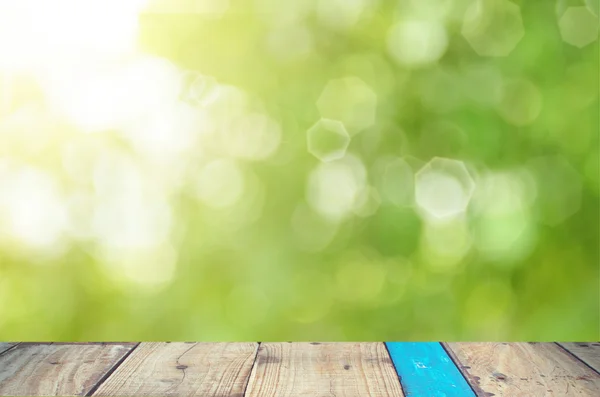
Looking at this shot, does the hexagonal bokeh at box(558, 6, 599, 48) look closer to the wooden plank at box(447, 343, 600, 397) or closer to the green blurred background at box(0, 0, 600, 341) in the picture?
the green blurred background at box(0, 0, 600, 341)

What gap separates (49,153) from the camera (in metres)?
1.28

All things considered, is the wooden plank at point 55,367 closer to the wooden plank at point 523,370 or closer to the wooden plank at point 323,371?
the wooden plank at point 323,371

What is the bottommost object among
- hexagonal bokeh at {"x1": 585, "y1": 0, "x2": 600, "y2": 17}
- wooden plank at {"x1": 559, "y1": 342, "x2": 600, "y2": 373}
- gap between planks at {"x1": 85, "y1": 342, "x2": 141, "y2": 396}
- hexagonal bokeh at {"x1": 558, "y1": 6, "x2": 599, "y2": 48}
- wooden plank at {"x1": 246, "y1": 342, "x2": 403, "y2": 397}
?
wooden plank at {"x1": 559, "y1": 342, "x2": 600, "y2": 373}

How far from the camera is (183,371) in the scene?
110 centimetres

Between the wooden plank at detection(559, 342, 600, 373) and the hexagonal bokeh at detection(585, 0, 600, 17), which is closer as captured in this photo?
the wooden plank at detection(559, 342, 600, 373)

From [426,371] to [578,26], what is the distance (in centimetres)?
74

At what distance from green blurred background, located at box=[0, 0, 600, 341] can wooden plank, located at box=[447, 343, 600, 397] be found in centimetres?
9

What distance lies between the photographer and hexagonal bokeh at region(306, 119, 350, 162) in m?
1.28

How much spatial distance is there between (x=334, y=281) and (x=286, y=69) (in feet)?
1.40

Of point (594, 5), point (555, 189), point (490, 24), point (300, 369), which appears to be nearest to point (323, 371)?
point (300, 369)

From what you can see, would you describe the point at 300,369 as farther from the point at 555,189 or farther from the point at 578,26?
the point at 578,26

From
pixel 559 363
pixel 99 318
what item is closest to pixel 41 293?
pixel 99 318

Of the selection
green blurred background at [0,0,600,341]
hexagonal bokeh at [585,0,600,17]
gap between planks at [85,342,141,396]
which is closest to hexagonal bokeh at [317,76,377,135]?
green blurred background at [0,0,600,341]

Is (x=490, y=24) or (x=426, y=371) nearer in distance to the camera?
(x=426, y=371)
